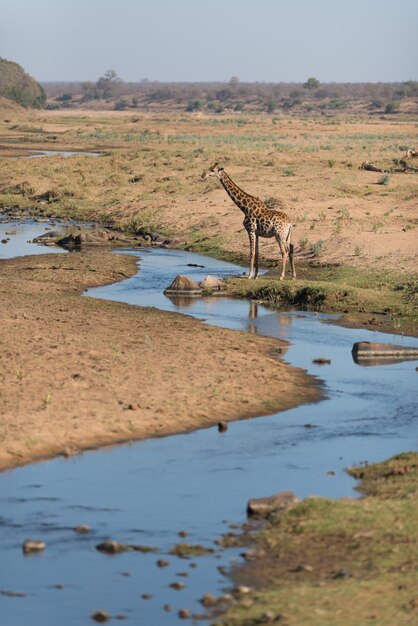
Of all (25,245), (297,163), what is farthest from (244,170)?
(25,245)

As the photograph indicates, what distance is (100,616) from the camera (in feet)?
26.1

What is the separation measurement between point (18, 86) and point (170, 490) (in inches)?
3948

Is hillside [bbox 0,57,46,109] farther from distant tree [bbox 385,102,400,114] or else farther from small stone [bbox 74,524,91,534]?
small stone [bbox 74,524,91,534]

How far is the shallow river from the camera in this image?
841cm

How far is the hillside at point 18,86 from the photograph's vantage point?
10562cm

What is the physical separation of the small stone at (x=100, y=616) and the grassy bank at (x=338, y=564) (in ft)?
A: 2.55

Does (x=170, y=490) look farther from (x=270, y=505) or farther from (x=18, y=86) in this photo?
(x=18, y=86)

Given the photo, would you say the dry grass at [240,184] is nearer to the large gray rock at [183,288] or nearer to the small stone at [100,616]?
the large gray rock at [183,288]

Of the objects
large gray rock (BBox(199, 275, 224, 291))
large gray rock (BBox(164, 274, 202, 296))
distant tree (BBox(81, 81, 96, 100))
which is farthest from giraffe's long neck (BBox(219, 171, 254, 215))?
distant tree (BBox(81, 81, 96, 100))

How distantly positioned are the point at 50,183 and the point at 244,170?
6856 millimetres

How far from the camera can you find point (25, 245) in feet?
95.9

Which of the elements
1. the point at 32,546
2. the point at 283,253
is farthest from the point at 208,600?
the point at 283,253

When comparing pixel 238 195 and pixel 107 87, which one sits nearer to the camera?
pixel 238 195

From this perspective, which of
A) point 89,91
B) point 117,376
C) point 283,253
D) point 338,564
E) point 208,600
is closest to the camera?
point 208,600
